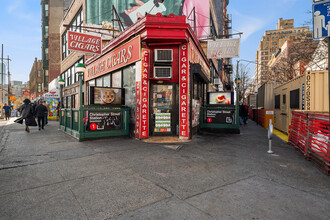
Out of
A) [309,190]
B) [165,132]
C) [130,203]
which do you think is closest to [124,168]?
[130,203]

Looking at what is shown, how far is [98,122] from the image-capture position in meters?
8.41

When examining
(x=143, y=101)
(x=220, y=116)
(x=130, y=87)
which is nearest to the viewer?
(x=143, y=101)

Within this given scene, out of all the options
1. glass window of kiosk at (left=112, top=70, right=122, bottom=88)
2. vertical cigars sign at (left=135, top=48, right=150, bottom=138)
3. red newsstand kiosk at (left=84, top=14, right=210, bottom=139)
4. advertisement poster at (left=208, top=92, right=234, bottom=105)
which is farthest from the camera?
advertisement poster at (left=208, top=92, right=234, bottom=105)

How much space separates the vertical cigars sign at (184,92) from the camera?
29.0ft

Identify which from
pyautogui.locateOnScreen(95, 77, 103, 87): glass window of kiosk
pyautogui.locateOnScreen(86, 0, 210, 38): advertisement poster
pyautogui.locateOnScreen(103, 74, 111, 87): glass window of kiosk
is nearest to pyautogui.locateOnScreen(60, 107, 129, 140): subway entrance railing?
pyautogui.locateOnScreen(103, 74, 111, 87): glass window of kiosk

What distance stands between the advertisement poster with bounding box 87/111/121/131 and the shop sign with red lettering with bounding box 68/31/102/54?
13.5ft

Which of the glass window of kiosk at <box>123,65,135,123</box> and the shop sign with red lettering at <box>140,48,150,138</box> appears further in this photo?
the glass window of kiosk at <box>123,65,135,123</box>

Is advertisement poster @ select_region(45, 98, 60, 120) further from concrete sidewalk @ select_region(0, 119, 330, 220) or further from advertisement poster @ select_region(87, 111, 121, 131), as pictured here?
concrete sidewalk @ select_region(0, 119, 330, 220)

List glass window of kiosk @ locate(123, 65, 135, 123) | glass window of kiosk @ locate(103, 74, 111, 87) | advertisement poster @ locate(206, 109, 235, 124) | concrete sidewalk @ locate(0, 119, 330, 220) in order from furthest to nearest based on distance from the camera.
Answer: glass window of kiosk @ locate(103, 74, 111, 87)
advertisement poster @ locate(206, 109, 235, 124)
glass window of kiosk @ locate(123, 65, 135, 123)
concrete sidewalk @ locate(0, 119, 330, 220)

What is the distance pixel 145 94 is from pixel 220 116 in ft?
15.6

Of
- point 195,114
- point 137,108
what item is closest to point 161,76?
point 137,108

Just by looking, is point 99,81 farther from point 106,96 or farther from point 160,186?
point 160,186

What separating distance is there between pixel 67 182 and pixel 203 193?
2.60 metres

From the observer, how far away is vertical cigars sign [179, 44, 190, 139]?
8.83 meters
